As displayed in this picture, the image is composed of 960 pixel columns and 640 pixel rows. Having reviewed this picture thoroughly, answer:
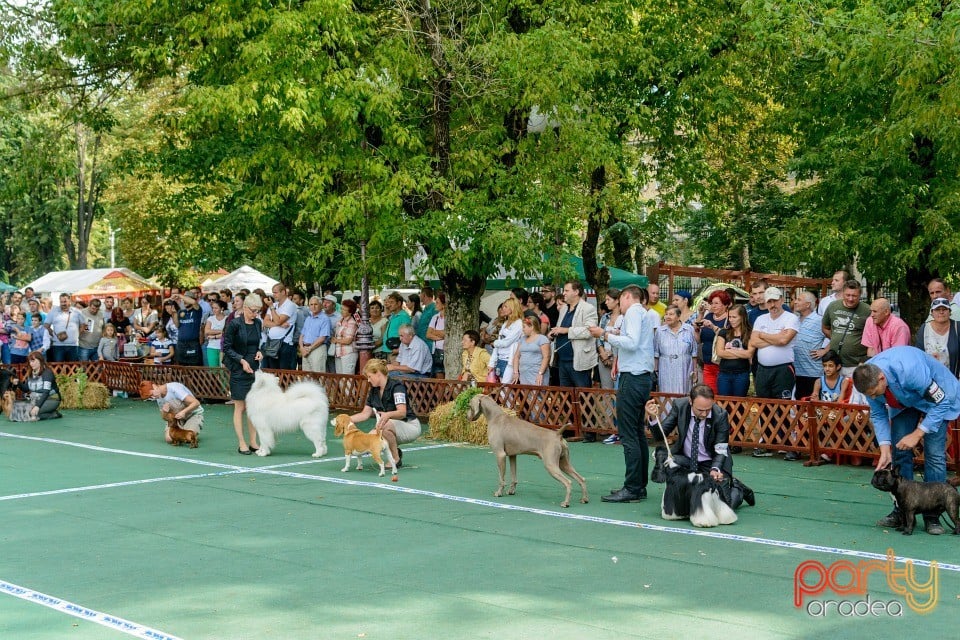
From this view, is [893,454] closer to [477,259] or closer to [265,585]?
[265,585]

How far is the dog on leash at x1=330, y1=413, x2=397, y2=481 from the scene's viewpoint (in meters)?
12.4

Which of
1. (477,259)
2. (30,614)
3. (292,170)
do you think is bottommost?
(30,614)

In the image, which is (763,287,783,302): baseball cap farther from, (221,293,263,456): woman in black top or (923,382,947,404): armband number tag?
(221,293,263,456): woman in black top

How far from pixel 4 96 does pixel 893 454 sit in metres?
18.8

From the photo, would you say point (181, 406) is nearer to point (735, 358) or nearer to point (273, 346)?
point (273, 346)

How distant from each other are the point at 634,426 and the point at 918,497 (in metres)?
2.81

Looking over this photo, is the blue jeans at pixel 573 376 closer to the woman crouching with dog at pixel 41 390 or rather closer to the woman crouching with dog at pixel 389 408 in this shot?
the woman crouching with dog at pixel 389 408

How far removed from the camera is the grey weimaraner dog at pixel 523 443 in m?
10.6

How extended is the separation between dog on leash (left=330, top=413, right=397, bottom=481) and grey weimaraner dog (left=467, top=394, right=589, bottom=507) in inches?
59.9

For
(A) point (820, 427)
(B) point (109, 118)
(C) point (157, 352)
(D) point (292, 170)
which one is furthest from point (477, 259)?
(B) point (109, 118)

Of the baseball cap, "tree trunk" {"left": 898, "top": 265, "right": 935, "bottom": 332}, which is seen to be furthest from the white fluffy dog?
"tree trunk" {"left": 898, "top": 265, "right": 935, "bottom": 332}

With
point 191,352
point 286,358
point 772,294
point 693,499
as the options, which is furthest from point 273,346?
point 693,499

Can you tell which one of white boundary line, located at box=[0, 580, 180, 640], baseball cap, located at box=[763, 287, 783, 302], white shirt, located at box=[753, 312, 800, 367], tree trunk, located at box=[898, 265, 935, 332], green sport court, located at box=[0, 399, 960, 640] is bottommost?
white boundary line, located at box=[0, 580, 180, 640]

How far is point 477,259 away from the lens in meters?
17.8
